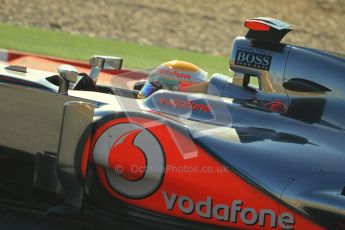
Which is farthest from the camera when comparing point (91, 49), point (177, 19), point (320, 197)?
point (177, 19)

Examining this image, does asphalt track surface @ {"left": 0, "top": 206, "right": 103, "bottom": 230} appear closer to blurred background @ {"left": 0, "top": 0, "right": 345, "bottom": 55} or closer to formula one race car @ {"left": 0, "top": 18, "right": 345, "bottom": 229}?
formula one race car @ {"left": 0, "top": 18, "right": 345, "bottom": 229}

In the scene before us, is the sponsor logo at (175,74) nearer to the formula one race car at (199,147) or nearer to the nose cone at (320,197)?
the formula one race car at (199,147)

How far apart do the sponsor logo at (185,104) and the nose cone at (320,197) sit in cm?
89

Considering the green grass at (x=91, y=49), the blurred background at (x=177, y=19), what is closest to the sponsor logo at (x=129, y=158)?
the green grass at (x=91, y=49)

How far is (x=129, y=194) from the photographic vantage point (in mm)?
3977

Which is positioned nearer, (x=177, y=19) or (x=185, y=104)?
(x=185, y=104)

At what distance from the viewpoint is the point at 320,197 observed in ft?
12.0

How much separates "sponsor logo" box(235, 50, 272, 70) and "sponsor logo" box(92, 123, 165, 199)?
1.07 meters

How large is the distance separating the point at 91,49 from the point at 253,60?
9474 millimetres

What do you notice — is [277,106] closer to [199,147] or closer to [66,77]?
[199,147]

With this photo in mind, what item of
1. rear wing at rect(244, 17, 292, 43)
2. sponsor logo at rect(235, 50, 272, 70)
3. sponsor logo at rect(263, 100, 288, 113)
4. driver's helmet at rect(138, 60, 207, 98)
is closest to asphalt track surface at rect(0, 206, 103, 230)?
driver's helmet at rect(138, 60, 207, 98)

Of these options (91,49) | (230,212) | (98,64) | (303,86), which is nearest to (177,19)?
(91,49)

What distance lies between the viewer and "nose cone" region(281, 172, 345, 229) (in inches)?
142

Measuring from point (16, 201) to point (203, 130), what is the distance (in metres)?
1.53
